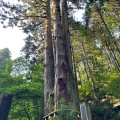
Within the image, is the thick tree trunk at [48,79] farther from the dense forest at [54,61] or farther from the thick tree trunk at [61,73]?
the thick tree trunk at [61,73]

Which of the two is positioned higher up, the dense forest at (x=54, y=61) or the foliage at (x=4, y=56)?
the foliage at (x=4, y=56)

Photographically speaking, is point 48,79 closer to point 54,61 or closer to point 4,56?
point 54,61

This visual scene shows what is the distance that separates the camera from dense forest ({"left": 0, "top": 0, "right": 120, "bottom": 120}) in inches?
182

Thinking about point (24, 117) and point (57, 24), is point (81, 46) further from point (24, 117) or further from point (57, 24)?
point (57, 24)

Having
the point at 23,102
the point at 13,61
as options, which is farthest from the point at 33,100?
the point at 13,61

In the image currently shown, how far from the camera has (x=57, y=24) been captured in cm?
536

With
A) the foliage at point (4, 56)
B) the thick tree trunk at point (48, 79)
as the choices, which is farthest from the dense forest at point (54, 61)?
the foliage at point (4, 56)

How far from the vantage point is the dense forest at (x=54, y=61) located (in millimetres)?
4619

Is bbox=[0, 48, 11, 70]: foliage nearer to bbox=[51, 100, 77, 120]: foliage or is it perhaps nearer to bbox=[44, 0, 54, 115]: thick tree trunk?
bbox=[44, 0, 54, 115]: thick tree trunk

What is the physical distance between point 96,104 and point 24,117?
4.50 metres

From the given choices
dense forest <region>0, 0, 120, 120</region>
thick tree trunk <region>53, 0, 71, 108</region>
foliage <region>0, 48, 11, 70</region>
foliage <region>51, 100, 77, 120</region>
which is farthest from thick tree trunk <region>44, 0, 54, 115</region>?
foliage <region>0, 48, 11, 70</region>

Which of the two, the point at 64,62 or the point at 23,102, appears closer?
the point at 64,62

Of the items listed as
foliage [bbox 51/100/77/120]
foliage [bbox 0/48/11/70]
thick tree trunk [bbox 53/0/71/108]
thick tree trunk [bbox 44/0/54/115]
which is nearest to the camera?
foliage [bbox 51/100/77/120]

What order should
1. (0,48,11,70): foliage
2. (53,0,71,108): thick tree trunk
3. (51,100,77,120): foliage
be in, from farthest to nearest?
(0,48,11,70): foliage, (53,0,71,108): thick tree trunk, (51,100,77,120): foliage
